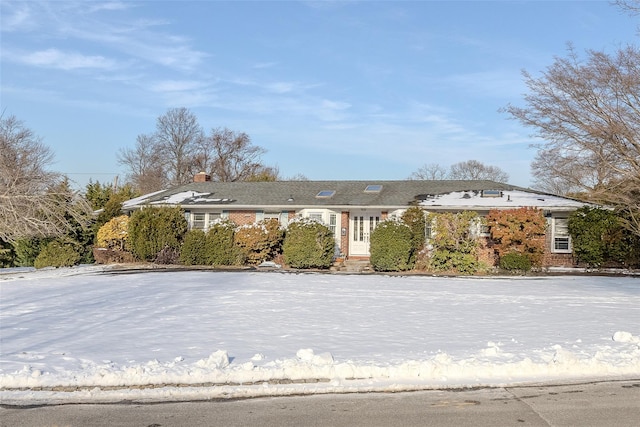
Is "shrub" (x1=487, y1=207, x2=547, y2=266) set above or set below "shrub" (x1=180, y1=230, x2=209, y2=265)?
above

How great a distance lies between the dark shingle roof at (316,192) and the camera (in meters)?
26.7

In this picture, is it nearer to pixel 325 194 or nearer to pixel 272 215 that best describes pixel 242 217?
pixel 272 215

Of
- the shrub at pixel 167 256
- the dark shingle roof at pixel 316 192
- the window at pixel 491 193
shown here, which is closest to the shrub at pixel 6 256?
the dark shingle roof at pixel 316 192

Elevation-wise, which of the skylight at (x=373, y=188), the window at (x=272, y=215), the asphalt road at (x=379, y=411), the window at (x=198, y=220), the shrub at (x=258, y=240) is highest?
the skylight at (x=373, y=188)

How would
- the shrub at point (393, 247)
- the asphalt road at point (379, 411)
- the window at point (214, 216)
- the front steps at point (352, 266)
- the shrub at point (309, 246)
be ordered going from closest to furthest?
1. the asphalt road at point (379, 411)
2. the shrub at point (393, 247)
3. the shrub at point (309, 246)
4. the front steps at point (352, 266)
5. the window at point (214, 216)

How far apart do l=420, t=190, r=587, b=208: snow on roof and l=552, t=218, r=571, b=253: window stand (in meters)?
0.87

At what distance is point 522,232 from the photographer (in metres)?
22.6

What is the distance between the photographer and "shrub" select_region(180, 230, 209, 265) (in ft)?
79.0

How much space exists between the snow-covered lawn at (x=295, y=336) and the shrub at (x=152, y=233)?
513 centimetres

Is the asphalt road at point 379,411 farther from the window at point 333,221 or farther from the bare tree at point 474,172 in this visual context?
the bare tree at point 474,172

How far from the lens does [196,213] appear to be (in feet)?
90.7

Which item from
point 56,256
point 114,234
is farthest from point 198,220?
point 56,256

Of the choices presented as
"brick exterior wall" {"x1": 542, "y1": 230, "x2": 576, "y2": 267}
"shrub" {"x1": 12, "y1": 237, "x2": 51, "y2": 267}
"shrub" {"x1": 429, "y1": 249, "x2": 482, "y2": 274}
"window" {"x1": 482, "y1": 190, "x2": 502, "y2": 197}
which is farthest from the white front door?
"shrub" {"x1": 12, "y1": 237, "x2": 51, "y2": 267}

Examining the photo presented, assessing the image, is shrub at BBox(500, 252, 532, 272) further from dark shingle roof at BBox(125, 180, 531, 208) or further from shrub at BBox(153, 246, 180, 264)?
shrub at BBox(153, 246, 180, 264)
